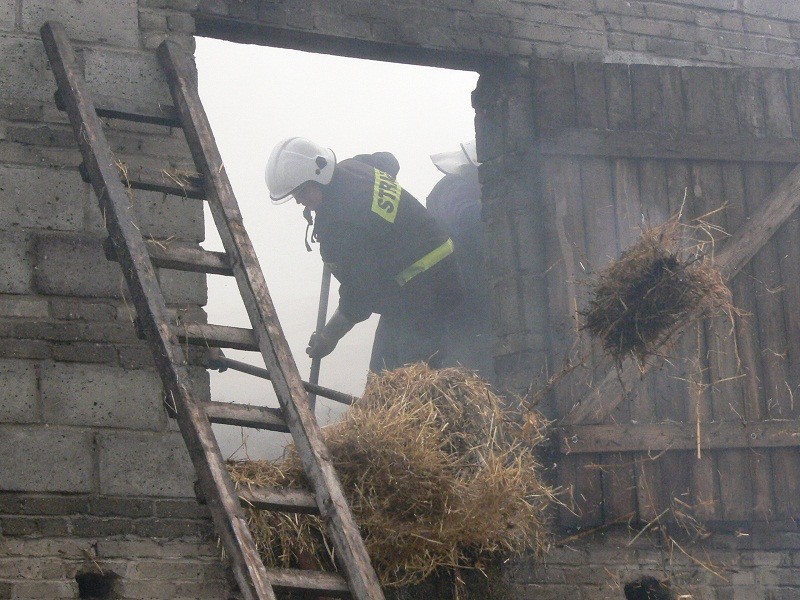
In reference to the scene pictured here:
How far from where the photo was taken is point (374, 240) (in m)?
6.68

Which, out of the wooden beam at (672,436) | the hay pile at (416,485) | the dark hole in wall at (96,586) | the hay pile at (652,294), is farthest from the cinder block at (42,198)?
the wooden beam at (672,436)

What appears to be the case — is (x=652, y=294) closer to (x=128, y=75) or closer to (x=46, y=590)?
(x=128, y=75)

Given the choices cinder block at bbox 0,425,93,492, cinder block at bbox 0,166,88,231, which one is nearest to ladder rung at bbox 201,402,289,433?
cinder block at bbox 0,425,93,492

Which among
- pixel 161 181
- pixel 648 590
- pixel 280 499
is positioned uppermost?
pixel 161 181

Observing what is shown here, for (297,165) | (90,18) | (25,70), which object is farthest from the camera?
(297,165)

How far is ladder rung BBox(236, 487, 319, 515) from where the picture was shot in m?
3.76

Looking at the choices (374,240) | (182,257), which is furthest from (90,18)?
Result: (374,240)

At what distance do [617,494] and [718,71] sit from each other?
2.29 metres

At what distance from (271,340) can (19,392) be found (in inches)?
46.8

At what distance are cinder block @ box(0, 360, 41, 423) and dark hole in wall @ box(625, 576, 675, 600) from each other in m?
2.88

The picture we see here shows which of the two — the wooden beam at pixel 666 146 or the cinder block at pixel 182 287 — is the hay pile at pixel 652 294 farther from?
the cinder block at pixel 182 287

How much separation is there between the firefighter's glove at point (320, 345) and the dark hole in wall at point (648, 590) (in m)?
2.61

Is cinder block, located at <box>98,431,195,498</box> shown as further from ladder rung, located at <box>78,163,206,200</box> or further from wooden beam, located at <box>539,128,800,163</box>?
wooden beam, located at <box>539,128,800,163</box>

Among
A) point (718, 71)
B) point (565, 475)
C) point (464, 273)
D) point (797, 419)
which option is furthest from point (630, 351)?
point (464, 273)
